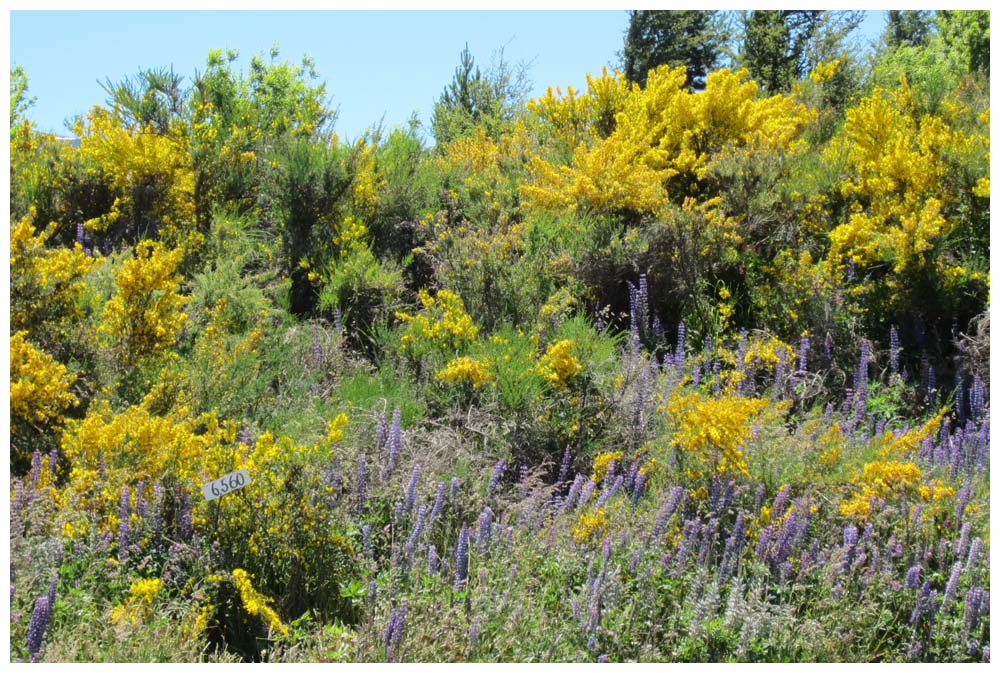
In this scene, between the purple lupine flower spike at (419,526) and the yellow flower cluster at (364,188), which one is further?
the yellow flower cluster at (364,188)

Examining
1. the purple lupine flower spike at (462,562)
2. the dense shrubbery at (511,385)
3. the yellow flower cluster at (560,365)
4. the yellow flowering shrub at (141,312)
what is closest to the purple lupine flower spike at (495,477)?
the dense shrubbery at (511,385)

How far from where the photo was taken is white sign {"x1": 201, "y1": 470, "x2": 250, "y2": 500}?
2.89 meters

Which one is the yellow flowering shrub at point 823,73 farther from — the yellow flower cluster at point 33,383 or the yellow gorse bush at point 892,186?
the yellow flower cluster at point 33,383

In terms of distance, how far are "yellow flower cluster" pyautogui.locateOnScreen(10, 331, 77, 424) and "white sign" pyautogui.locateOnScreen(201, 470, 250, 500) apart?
1.19 m

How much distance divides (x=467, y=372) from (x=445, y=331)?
1.81 feet

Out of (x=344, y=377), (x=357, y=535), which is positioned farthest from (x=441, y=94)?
(x=357, y=535)

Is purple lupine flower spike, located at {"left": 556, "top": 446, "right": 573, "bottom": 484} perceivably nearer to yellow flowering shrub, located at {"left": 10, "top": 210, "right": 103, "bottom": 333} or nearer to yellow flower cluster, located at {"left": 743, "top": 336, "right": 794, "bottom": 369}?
yellow flower cluster, located at {"left": 743, "top": 336, "right": 794, "bottom": 369}

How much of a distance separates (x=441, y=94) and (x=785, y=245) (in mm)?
8501

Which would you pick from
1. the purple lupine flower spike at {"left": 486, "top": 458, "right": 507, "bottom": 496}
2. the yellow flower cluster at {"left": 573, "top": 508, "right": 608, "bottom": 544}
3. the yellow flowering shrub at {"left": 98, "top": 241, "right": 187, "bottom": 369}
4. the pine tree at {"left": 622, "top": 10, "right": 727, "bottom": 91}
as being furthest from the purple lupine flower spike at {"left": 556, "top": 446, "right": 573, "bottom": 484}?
the pine tree at {"left": 622, "top": 10, "right": 727, "bottom": 91}

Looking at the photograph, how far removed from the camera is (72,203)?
6.44 m

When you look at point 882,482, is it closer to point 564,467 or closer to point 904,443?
point 904,443

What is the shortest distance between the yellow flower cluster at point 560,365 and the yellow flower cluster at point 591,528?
119 centimetres

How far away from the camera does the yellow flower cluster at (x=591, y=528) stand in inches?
122

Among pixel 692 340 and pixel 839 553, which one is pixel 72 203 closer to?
pixel 692 340
